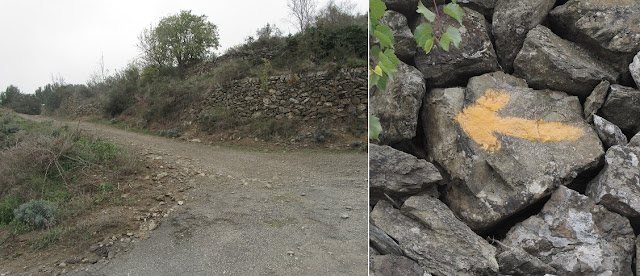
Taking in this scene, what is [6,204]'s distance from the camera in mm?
5016

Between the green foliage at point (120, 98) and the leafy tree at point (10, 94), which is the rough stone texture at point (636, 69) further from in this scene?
the leafy tree at point (10, 94)

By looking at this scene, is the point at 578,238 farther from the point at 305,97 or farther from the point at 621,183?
the point at 305,97

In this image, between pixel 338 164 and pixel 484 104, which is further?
pixel 338 164

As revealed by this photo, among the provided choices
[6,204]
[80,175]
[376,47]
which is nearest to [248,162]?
[80,175]

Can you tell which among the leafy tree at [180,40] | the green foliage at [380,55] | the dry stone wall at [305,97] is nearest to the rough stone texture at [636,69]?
the green foliage at [380,55]

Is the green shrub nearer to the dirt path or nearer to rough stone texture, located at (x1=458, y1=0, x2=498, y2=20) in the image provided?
the dirt path

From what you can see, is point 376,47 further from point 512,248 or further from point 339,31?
point 339,31

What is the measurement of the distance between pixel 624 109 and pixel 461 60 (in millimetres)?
511

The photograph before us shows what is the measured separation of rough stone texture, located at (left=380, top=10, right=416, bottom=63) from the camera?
1271 mm

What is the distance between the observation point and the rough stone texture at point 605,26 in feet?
3.84

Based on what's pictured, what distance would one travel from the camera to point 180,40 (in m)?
15.0

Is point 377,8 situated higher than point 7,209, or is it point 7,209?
point 377,8

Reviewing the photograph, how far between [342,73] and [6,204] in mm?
7975

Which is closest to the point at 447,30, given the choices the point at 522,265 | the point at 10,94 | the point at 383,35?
the point at 383,35
